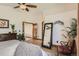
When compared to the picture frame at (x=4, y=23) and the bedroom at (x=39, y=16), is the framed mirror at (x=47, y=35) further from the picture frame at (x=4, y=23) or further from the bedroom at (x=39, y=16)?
the picture frame at (x=4, y=23)

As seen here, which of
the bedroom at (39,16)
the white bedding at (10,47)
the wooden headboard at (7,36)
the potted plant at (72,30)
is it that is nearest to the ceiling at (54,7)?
the bedroom at (39,16)

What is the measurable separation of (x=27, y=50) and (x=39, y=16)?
1.54 feet

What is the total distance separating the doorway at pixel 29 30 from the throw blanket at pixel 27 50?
92mm

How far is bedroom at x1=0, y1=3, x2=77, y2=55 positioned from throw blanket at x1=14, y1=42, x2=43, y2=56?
0.06 m

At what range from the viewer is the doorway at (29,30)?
192 cm

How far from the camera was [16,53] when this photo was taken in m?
1.94

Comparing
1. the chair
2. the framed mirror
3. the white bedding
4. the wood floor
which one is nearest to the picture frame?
the white bedding

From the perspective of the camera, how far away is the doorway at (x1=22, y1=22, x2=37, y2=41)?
1.92 metres

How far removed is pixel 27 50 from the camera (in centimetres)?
192

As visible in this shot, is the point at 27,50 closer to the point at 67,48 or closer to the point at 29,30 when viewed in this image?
the point at 29,30

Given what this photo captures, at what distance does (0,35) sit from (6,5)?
393 mm

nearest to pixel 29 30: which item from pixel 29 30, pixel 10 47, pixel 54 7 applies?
pixel 29 30

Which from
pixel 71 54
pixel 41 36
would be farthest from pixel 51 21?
pixel 71 54

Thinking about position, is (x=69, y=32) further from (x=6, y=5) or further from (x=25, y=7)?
(x=6, y=5)
